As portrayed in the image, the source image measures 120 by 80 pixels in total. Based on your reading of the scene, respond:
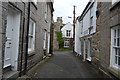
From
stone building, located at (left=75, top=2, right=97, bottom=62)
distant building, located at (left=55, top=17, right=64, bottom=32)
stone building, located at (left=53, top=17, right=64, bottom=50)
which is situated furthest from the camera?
distant building, located at (left=55, top=17, right=64, bottom=32)

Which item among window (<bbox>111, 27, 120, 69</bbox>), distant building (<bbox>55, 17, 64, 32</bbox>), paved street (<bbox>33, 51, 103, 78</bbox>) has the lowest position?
paved street (<bbox>33, 51, 103, 78</bbox>)

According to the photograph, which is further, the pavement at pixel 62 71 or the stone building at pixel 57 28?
the stone building at pixel 57 28

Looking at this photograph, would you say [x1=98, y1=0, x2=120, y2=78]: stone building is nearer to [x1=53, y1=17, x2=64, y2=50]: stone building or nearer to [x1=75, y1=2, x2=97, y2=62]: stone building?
[x1=75, y1=2, x2=97, y2=62]: stone building

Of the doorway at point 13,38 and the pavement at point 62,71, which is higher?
the doorway at point 13,38

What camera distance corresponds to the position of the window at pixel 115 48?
5613 millimetres

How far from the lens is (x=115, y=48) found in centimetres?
585

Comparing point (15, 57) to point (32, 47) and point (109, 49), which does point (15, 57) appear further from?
point (109, 49)

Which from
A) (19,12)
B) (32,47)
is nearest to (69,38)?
(32,47)

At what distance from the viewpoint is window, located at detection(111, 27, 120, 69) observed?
5.61 m

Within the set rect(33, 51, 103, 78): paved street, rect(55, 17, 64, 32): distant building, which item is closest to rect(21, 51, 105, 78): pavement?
rect(33, 51, 103, 78): paved street

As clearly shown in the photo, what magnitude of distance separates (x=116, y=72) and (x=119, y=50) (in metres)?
0.86

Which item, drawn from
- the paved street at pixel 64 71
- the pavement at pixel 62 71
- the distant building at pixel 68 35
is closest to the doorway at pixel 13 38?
the pavement at pixel 62 71

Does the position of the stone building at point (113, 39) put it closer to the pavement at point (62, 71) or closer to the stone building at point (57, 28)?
the pavement at point (62, 71)

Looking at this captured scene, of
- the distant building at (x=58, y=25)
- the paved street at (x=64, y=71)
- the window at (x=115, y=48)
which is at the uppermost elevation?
the distant building at (x=58, y=25)
